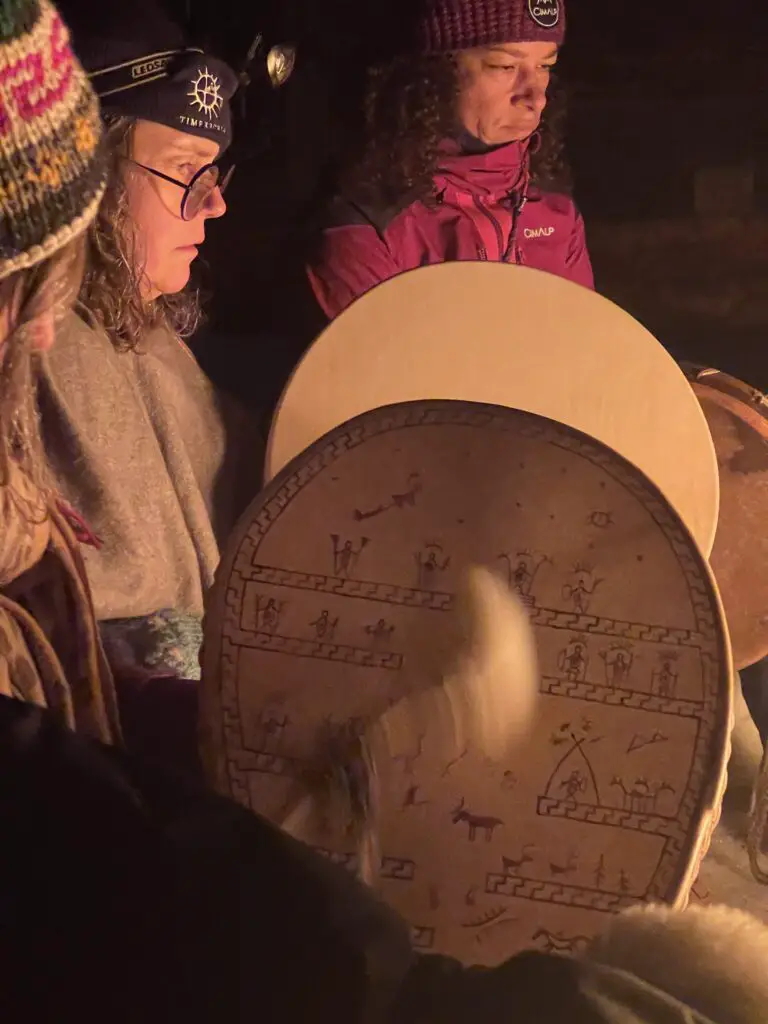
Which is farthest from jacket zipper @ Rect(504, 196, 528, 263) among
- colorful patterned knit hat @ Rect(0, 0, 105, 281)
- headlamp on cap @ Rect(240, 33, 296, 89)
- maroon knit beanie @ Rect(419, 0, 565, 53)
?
colorful patterned knit hat @ Rect(0, 0, 105, 281)

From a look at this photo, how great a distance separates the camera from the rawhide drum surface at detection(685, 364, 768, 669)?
3.22 feet

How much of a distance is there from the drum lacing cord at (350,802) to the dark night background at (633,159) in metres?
0.44

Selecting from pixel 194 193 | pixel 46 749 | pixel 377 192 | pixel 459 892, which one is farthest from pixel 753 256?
pixel 46 749

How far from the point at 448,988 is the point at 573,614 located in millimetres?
296

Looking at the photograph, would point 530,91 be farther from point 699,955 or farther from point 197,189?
point 699,955

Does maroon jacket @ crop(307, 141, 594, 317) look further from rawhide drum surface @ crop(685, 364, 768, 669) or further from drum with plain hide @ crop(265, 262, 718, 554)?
rawhide drum surface @ crop(685, 364, 768, 669)

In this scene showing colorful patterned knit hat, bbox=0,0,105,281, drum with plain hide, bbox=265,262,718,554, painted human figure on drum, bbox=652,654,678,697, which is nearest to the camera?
colorful patterned knit hat, bbox=0,0,105,281

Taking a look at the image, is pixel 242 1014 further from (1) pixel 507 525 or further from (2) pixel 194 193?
(2) pixel 194 193

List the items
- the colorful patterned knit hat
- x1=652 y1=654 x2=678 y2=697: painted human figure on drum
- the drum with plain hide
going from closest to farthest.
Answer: the colorful patterned knit hat
x1=652 y1=654 x2=678 y2=697: painted human figure on drum
the drum with plain hide

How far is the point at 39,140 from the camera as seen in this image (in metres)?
0.63

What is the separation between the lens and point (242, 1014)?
A: 65cm

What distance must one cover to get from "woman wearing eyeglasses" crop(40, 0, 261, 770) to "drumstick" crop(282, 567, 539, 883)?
16 cm

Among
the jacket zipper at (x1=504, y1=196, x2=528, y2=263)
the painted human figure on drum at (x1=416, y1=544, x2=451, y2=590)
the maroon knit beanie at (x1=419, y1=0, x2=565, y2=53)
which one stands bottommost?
the painted human figure on drum at (x1=416, y1=544, x2=451, y2=590)

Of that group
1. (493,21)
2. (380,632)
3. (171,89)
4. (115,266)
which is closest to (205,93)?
(171,89)
